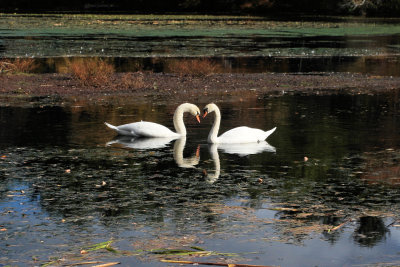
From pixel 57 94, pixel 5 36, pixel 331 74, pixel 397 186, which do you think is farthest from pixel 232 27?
pixel 397 186

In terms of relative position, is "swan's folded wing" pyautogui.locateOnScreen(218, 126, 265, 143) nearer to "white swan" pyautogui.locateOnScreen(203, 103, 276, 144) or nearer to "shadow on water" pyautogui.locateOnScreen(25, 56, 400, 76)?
"white swan" pyautogui.locateOnScreen(203, 103, 276, 144)

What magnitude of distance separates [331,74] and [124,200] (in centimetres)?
1846

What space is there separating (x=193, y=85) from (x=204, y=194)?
13822mm

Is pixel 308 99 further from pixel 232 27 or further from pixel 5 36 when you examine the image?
pixel 232 27

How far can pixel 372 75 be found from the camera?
87.5 ft

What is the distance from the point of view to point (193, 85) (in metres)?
23.2

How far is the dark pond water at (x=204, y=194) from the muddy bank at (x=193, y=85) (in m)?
5.34

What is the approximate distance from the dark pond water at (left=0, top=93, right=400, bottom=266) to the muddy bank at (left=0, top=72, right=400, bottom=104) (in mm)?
5340

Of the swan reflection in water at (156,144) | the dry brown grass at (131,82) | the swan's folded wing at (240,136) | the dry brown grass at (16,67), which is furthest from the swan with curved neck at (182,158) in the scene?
the dry brown grass at (16,67)

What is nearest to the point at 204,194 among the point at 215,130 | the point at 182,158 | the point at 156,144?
the point at 182,158

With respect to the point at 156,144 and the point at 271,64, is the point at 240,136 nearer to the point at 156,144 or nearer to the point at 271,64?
the point at 156,144

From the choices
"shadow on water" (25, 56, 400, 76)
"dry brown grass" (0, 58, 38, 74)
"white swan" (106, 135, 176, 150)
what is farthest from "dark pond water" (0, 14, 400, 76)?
"white swan" (106, 135, 176, 150)

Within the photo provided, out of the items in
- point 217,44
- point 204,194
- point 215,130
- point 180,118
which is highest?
point 217,44

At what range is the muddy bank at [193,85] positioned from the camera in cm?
2144
